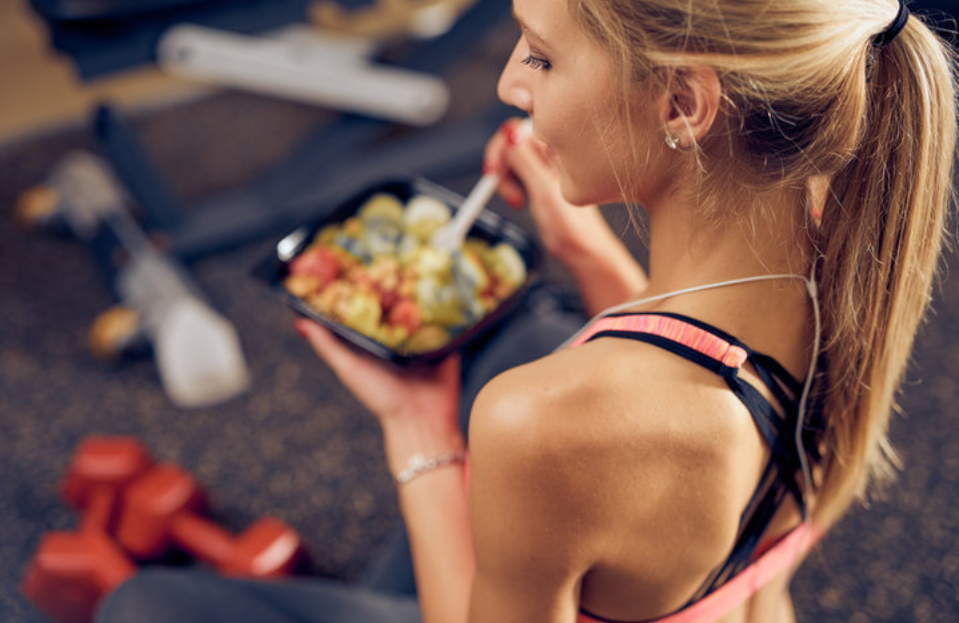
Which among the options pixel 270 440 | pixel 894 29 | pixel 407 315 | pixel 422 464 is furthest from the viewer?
pixel 270 440

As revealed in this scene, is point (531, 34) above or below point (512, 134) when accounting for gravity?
above

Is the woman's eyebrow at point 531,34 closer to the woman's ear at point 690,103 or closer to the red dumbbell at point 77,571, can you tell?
the woman's ear at point 690,103

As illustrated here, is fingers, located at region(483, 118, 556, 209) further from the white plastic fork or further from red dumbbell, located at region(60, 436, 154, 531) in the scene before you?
red dumbbell, located at region(60, 436, 154, 531)

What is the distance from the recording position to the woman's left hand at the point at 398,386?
31.5 inches

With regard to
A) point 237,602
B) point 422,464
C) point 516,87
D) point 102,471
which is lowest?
point 102,471

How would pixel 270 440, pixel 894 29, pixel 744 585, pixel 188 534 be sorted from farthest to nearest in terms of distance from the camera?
pixel 270 440, pixel 188 534, pixel 744 585, pixel 894 29

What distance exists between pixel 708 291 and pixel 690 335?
0.05 meters

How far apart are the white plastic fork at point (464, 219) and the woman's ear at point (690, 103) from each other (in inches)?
18.4

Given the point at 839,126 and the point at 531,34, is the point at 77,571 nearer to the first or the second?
the point at 531,34

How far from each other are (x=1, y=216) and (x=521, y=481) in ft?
6.48

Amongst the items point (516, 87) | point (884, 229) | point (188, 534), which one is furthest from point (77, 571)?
point (884, 229)

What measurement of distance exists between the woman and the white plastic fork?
0.38 meters

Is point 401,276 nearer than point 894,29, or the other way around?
point 894,29

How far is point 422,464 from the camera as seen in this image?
0.76 metres
